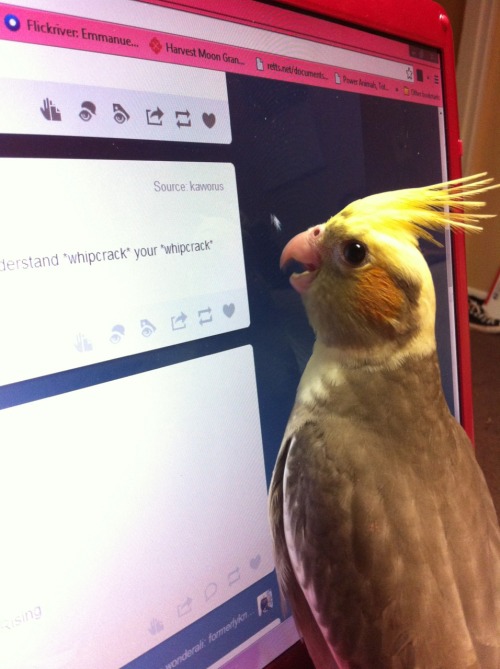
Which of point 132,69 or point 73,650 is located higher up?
point 132,69

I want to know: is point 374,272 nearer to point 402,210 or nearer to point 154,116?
point 402,210

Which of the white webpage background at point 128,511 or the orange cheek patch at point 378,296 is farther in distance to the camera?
the orange cheek patch at point 378,296

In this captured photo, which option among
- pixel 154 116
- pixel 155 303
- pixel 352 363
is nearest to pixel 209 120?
pixel 154 116

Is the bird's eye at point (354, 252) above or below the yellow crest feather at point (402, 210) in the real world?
below

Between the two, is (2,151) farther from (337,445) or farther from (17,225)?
(337,445)

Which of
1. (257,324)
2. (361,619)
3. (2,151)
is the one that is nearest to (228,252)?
(257,324)

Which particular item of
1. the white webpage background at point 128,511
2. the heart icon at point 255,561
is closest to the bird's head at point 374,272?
the white webpage background at point 128,511

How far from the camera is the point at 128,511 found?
343 millimetres

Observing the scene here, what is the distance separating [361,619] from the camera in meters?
0.37

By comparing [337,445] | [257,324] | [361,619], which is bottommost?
[361,619]

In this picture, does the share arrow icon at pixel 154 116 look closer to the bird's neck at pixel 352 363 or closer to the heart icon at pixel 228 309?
the heart icon at pixel 228 309

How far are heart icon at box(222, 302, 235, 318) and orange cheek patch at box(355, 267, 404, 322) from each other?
0.41 ft

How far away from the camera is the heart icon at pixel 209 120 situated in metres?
0.36

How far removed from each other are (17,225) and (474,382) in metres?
1.11
